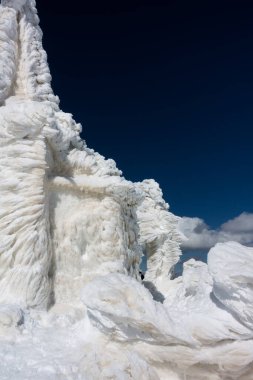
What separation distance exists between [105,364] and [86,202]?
12.0ft

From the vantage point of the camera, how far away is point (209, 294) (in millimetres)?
4809

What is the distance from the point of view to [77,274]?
6965mm

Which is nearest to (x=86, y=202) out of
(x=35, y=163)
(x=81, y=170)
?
(x=81, y=170)

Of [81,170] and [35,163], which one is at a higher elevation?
[81,170]

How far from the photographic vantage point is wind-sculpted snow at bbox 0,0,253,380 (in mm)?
4055

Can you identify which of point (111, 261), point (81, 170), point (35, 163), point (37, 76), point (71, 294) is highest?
point (37, 76)

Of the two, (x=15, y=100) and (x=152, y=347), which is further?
(x=15, y=100)

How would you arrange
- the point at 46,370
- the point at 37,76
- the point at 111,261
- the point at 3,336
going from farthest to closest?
1. the point at 37,76
2. the point at 111,261
3. the point at 3,336
4. the point at 46,370

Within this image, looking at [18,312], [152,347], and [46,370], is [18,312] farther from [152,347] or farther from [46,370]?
[152,347]

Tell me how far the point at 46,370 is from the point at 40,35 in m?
6.78

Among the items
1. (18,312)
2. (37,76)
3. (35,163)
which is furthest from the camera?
(37,76)

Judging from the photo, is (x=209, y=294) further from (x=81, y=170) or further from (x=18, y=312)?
(x=81, y=170)

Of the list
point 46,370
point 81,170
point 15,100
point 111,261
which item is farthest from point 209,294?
point 15,100

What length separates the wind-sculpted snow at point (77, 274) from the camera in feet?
13.3
